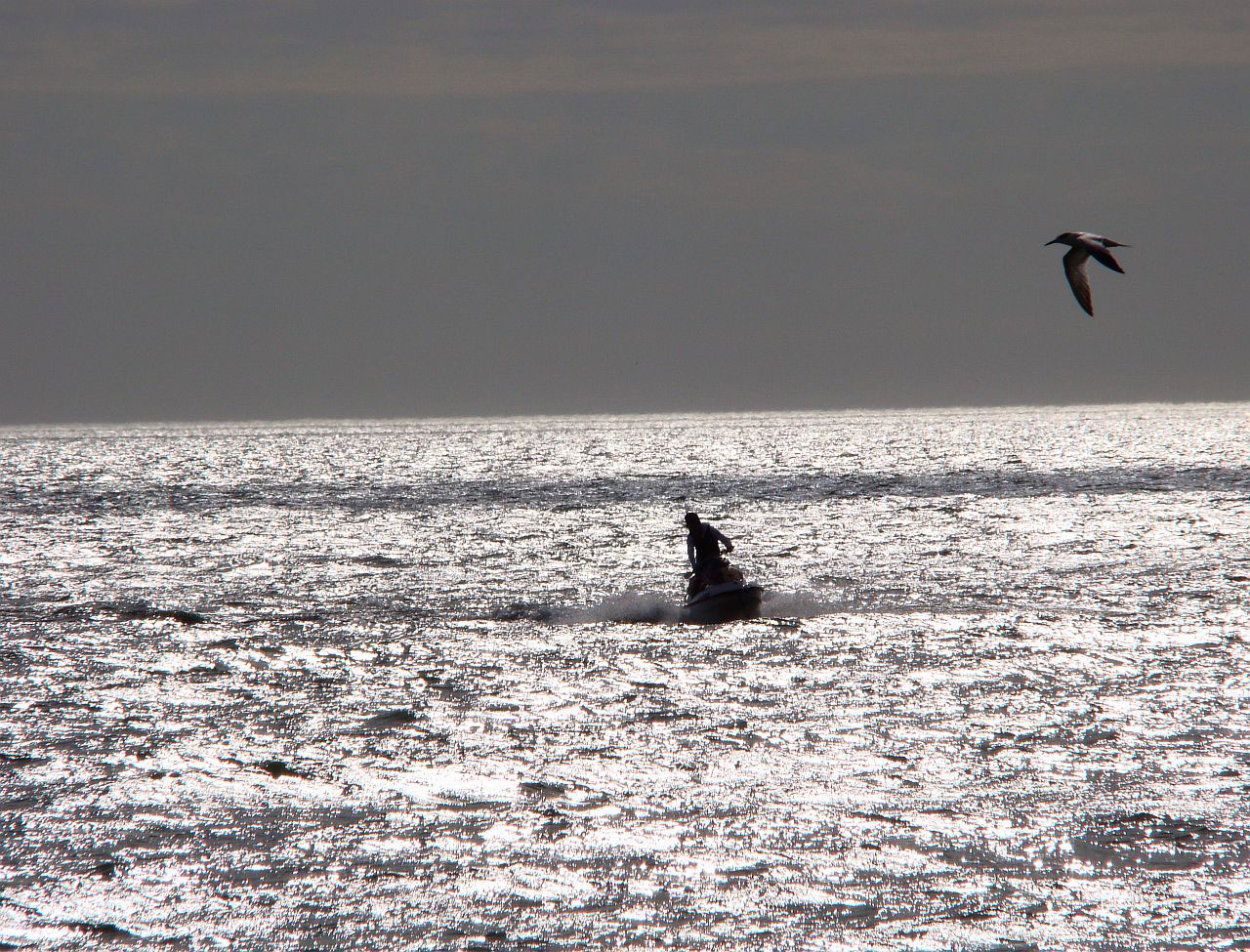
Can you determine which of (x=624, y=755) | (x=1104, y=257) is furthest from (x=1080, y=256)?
(x=624, y=755)

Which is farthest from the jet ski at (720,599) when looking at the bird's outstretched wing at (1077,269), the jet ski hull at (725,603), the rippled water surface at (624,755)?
the bird's outstretched wing at (1077,269)

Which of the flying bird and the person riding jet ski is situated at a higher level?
the flying bird

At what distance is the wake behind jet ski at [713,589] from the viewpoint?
27.6 meters

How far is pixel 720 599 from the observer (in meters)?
27.6

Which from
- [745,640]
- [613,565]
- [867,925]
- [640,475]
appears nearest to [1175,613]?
[745,640]

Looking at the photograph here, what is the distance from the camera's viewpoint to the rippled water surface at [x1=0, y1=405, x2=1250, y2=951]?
39.0ft

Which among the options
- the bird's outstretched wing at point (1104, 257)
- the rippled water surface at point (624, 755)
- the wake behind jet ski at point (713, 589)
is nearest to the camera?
the rippled water surface at point (624, 755)

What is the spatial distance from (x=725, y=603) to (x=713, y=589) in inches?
14.2

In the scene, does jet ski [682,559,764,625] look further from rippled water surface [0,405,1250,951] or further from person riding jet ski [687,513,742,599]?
rippled water surface [0,405,1250,951]

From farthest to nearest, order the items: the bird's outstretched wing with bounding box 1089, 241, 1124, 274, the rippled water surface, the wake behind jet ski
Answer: the wake behind jet ski < the bird's outstretched wing with bounding box 1089, 241, 1124, 274 < the rippled water surface

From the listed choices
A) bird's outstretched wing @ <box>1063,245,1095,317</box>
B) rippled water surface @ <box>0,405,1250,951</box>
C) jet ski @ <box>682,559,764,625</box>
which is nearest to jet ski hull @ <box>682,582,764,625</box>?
jet ski @ <box>682,559,764,625</box>

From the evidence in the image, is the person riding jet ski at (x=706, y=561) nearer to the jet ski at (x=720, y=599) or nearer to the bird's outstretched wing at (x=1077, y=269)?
the jet ski at (x=720, y=599)

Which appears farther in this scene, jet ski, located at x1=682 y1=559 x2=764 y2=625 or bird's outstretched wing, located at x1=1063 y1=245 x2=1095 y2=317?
jet ski, located at x1=682 y1=559 x2=764 y2=625

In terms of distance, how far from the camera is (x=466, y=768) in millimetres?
16469
